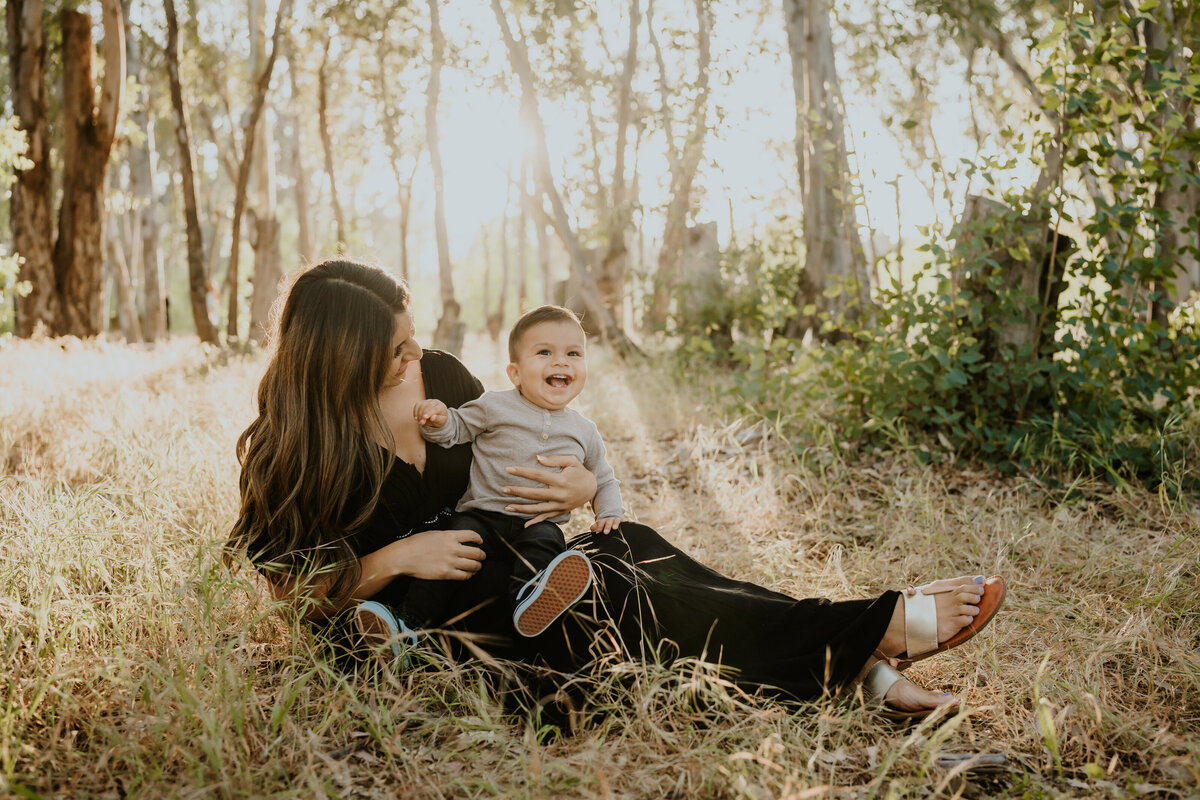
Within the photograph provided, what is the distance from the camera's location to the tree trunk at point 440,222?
40.1ft

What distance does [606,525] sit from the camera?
102 inches

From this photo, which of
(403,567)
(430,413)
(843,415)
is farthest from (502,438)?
(843,415)

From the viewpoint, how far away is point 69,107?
9391 millimetres

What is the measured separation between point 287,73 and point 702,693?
17834mm

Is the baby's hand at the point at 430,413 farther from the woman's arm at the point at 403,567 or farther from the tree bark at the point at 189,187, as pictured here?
the tree bark at the point at 189,187

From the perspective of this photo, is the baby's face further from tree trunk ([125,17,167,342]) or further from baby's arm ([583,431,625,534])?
tree trunk ([125,17,167,342])

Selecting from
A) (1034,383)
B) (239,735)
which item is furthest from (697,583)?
(1034,383)

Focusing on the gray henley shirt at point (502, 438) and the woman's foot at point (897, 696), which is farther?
the gray henley shirt at point (502, 438)

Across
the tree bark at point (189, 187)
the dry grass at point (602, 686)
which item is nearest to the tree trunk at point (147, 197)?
the tree bark at point (189, 187)

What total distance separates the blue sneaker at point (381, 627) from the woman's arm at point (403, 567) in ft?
0.31

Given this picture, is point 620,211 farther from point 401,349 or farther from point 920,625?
point 920,625

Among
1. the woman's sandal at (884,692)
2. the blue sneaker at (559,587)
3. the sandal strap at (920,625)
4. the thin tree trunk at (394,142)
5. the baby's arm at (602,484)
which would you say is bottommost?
the woman's sandal at (884,692)

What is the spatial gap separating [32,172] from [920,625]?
1081 centimetres

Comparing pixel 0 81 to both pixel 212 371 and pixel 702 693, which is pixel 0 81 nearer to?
pixel 212 371
